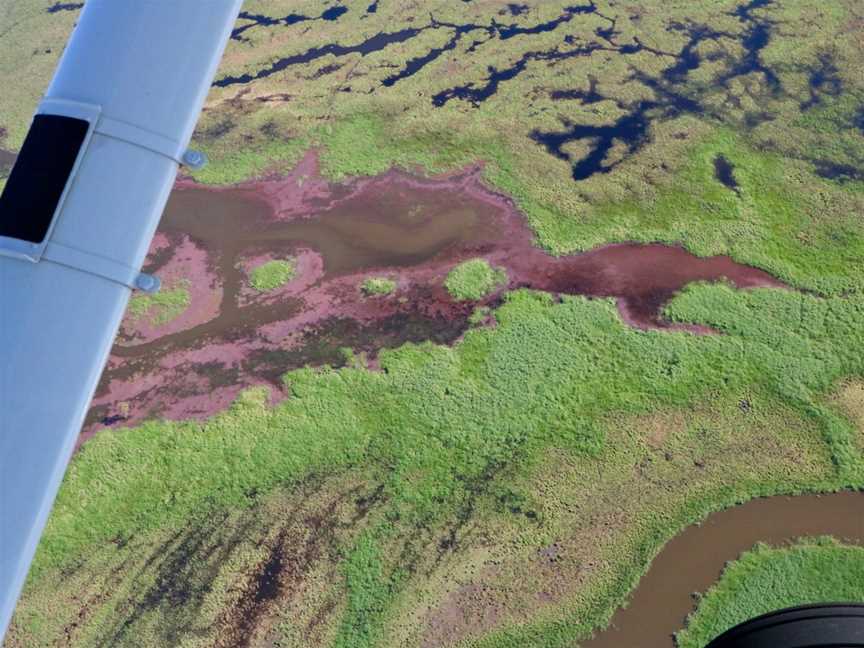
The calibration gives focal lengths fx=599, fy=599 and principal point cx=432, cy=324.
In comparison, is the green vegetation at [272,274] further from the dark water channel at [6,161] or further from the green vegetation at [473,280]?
the dark water channel at [6,161]

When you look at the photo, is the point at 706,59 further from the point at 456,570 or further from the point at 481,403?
the point at 456,570

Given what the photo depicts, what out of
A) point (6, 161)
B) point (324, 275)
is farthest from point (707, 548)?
point (6, 161)

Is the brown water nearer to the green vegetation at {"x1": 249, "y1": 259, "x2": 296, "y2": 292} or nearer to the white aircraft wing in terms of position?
the white aircraft wing

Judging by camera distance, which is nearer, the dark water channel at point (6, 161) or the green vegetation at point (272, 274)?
the green vegetation at point (272, 274)

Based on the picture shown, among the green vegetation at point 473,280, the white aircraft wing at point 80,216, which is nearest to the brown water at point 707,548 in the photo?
the green vegetation at point 473,280

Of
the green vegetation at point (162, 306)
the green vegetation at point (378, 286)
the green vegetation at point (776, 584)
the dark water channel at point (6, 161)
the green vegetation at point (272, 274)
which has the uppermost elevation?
the dark water channel at point (6, 161)

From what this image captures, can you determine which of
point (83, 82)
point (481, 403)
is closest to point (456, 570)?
point (481, 403)

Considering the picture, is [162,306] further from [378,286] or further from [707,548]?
[707,548]
